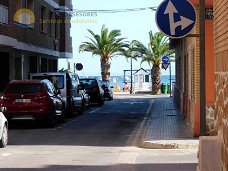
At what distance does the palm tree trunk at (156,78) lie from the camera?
53.0m

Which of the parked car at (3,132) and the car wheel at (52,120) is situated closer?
the parked car at (3,132)

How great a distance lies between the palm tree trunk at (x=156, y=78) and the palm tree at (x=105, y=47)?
5927mm

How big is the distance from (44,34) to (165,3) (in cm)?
2670

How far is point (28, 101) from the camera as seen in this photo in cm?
1875

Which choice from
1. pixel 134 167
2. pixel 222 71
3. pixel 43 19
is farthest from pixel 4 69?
pixel 222 71

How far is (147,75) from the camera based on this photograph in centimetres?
6247

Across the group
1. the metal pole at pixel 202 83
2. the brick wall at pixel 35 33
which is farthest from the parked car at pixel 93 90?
the metal pole at pixel 202 83

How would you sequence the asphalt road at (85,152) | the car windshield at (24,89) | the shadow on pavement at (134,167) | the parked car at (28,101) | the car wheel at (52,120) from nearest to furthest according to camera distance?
the shadow on pavement at (134,167), the asphalt road at (85,152), the parked car at (28,101), the car windshield at (24,89), the car wheel at (52,120)

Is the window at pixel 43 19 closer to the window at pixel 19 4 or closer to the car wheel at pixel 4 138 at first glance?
the window at pixel 19 4

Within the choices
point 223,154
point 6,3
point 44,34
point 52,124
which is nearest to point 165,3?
point 223,154

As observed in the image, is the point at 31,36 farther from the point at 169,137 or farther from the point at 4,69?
the point at 169,137

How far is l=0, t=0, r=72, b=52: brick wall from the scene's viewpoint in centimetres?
2652

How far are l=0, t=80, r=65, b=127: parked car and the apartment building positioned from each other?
17.9 feet

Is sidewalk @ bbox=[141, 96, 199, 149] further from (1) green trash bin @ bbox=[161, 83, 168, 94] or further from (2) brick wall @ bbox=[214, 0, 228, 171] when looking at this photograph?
(1) green trash bin @ bbox=[161, 83, 168, 94]
